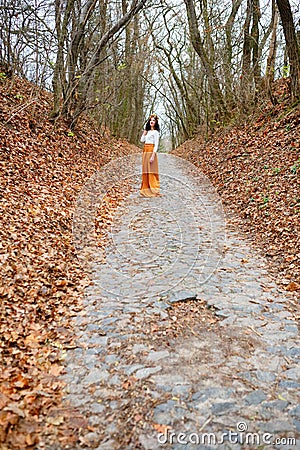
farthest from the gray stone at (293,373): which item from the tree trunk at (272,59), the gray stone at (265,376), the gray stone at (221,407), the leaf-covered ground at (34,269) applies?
the tree trunk at (272,59)

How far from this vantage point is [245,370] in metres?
3.87

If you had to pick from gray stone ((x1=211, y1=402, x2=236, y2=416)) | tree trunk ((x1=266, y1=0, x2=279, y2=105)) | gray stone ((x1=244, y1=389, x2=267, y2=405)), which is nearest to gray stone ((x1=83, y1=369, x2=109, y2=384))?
gray stone ((x1=211, y1=402, x2=236, y2=416))

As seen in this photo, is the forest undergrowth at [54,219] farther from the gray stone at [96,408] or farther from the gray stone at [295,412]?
the gray stone at [295,412]

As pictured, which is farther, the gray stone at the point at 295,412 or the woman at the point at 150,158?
the woman at the point at 150,158

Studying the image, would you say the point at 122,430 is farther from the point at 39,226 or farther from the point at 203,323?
the point at 39,226

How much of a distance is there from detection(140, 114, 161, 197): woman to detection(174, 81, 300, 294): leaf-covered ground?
6.70 feet

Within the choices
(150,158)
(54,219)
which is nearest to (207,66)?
(150,158)

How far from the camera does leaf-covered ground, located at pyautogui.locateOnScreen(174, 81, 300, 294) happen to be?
6.91 m

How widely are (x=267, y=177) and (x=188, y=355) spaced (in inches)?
268

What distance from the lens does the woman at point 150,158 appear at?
10188mm

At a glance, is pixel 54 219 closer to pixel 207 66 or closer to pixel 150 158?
pixel 150 158

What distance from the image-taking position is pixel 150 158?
1048 cm

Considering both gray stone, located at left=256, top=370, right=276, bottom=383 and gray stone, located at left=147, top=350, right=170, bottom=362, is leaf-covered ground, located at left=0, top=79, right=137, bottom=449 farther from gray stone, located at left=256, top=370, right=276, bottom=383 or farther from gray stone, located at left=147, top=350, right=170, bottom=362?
gray stone, located at left=256, top=370, right=276, bottom=383

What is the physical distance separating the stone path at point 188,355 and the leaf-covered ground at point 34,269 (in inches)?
10.5
